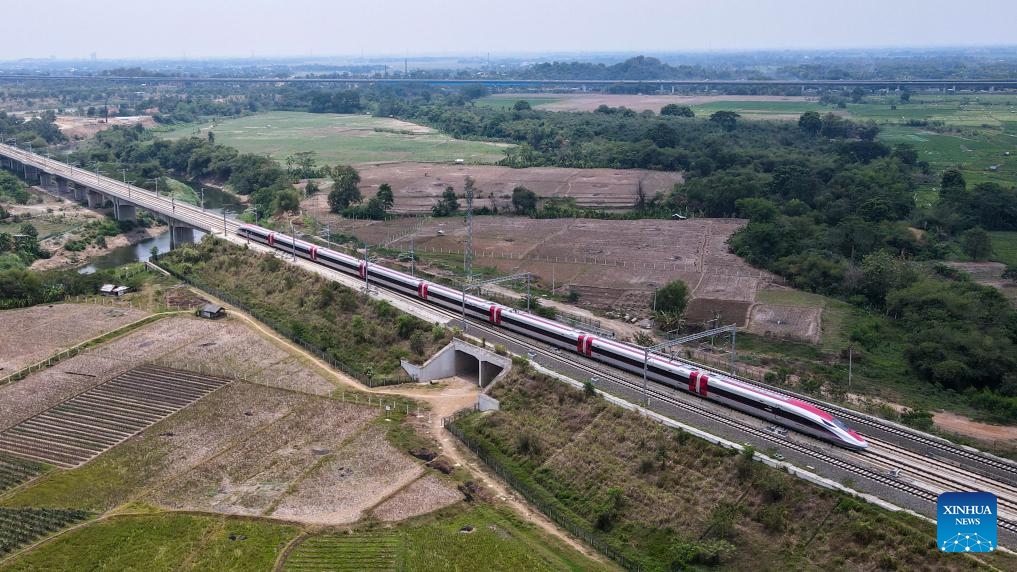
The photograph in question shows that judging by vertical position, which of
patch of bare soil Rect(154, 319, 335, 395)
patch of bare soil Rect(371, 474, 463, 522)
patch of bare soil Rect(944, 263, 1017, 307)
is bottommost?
patch of bare soil Rect(371, 474, 463, 522)

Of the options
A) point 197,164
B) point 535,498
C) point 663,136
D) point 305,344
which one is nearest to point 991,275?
point 535,498

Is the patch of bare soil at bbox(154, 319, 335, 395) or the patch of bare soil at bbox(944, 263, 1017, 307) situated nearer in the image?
the patch of bare soil at bbox(154, 319, 335, 395)

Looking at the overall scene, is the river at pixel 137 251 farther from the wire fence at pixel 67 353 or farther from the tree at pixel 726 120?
the tree at pixel 726 120

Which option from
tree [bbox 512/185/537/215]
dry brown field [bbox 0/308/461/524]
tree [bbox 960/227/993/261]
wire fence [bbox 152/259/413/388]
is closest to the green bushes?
wire fence [bbox 152/259/413/388]

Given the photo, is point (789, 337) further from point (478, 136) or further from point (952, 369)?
point (478, 136)

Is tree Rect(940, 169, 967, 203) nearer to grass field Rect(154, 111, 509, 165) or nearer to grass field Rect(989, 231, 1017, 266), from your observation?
grass field Rect(989, 231, 1017, 266)

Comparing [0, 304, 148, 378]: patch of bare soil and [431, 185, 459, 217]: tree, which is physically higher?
[431, 185, 459, 217]: tree

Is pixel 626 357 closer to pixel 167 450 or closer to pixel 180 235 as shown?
pixel 167 450

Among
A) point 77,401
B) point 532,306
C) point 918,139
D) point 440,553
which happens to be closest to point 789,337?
point 532,306
